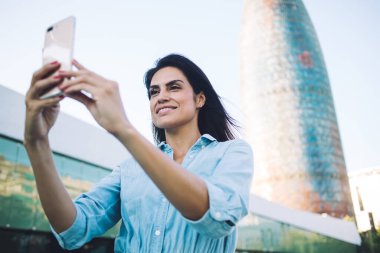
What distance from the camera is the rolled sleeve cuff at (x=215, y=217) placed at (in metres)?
0.93

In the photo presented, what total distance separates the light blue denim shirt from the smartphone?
518 mm

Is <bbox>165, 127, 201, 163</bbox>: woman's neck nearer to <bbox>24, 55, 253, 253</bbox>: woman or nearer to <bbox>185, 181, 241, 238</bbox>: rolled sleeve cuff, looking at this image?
<bbox>24, 55, 253, 253</bbox>: woman

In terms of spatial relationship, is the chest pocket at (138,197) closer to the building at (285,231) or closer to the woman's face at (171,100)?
the woman's face at (171,100)

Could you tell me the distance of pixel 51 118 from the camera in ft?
3.63

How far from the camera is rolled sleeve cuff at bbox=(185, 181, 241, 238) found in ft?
3.06

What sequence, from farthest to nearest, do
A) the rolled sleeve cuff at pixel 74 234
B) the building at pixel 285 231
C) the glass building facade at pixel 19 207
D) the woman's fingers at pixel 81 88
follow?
the building at pixel 285 231 → the glass building facade at pixel 19 207 → the rolled sleeve cuff at pixel 74 234 → the woman's fingers at pixel 81 88

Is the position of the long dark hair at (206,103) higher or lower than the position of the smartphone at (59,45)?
higher

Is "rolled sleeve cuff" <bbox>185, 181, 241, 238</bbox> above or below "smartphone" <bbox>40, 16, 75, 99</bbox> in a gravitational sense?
below

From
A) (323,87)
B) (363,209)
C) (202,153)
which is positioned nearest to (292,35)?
(323,87)

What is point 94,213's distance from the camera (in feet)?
4.50

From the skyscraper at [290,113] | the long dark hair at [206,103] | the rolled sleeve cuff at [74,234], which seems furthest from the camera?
the skyscraper at [290,113]

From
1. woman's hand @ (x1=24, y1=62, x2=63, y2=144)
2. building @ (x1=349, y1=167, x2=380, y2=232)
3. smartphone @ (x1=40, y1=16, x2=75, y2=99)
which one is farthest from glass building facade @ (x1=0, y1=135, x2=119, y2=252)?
building @ (x1=349, y1=167, x2=380, y2=232)

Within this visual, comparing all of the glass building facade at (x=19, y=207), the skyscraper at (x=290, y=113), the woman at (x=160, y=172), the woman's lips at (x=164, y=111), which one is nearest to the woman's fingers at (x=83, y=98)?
the woman at (x=160, y=172)

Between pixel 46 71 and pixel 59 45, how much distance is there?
0.41 ft
